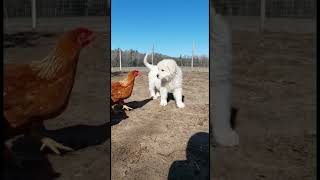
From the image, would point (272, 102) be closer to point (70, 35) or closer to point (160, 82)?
point (70, 35)

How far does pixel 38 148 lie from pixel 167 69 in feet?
7.21

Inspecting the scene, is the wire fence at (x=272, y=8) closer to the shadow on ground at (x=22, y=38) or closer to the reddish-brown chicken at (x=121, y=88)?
the shadow on ground at (x=22, y=38)

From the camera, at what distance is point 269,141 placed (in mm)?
2043

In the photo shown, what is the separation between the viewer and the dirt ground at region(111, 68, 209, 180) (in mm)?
2523

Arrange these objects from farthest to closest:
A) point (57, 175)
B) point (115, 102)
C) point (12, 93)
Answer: point (115, 102) → point (57, 175) → point (12, 93)

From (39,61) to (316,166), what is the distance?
4.58 feet

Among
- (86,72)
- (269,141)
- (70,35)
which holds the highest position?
(70,35)

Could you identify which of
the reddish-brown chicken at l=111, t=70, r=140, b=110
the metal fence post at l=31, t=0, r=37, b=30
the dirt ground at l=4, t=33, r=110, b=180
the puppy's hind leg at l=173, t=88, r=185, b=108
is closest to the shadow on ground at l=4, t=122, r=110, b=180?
the dirt ground at l=4, t=33, r=110, b=180

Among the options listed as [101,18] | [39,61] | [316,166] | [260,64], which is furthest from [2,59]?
[316,166]

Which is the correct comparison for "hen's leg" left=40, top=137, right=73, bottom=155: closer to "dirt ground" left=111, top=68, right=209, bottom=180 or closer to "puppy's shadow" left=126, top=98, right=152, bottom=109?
"dirt ground" left=111, top=68, right=209, bottom=180

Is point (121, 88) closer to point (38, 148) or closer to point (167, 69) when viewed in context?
point (167, 69)

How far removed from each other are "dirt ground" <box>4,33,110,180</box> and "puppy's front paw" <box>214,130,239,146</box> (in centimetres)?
53

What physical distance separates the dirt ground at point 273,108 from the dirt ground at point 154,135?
380 mm

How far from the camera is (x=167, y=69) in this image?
13.6 ft
